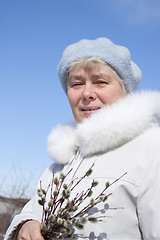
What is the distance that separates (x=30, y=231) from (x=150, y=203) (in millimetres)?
604

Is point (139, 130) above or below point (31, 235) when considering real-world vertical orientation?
above

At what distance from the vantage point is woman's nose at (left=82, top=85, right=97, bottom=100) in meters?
1.87

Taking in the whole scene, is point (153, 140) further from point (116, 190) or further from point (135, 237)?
point (135, 237)

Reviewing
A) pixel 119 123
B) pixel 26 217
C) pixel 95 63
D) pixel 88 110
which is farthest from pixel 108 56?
pixel 26 217

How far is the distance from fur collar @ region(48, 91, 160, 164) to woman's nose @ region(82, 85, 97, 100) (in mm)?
116

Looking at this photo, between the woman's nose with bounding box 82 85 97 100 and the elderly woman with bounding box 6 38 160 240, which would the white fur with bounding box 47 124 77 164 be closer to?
the elderly woman with bounding box 6 38 160 240

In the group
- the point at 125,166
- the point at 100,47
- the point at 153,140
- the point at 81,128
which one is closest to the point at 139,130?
the point at 153,140

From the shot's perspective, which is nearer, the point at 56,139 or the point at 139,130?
the point at 139,130

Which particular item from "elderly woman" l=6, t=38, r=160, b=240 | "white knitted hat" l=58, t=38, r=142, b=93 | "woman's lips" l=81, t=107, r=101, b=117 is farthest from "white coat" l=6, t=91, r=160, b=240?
"white knitted hat" l=58, t=38, r=142, b=93

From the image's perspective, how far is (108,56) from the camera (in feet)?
6.43

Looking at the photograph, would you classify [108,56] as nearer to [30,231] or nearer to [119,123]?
[119,123]

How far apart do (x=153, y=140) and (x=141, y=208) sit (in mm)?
364

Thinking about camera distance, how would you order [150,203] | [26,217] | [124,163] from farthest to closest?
[26,217], [124,163], [150,203]

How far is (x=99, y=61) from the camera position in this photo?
193 centimetres
